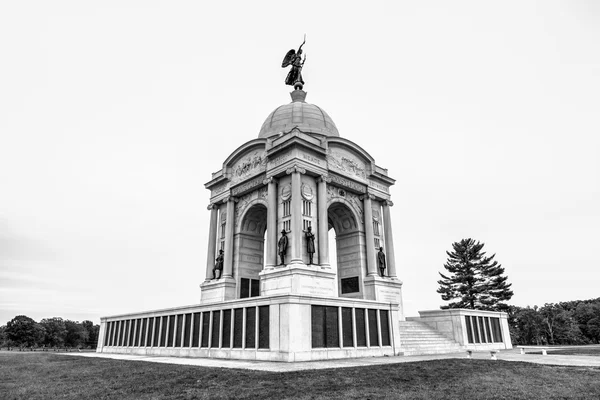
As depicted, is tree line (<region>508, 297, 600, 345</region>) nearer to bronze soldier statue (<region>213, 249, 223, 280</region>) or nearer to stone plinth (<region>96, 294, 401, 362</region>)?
bronze soldier statue (<region>213, 249, 223, 280</region>)

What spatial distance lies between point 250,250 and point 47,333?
82.0m

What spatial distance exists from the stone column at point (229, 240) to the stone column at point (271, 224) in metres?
5.02

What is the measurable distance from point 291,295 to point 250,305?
2.68m

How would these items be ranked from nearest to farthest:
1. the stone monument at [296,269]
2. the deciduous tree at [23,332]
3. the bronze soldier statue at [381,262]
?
the stone monument at [296,269], the bronze soldier statue at [381,262], the deciduous tree at [23,332]

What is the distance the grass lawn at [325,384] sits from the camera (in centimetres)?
798

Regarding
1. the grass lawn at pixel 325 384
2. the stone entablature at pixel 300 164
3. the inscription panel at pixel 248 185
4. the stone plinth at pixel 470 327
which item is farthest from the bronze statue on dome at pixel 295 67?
the grass lawn at pixel 325 384

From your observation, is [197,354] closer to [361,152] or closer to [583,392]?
[583,392]

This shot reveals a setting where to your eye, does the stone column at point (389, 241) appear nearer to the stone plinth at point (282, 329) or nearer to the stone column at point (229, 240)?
the stone plinth at point (282, 329)

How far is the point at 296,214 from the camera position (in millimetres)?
25875

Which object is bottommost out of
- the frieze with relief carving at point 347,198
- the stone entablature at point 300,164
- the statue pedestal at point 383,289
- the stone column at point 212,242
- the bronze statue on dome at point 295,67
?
the statue pedestal at point 383,289

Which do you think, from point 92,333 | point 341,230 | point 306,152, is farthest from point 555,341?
point 92,333

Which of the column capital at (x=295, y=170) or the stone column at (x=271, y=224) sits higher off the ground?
the column capital at (x=295, y=170)

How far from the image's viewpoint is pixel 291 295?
16984mm

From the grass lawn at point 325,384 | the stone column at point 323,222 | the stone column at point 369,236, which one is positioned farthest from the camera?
the stone column at point 369,236
